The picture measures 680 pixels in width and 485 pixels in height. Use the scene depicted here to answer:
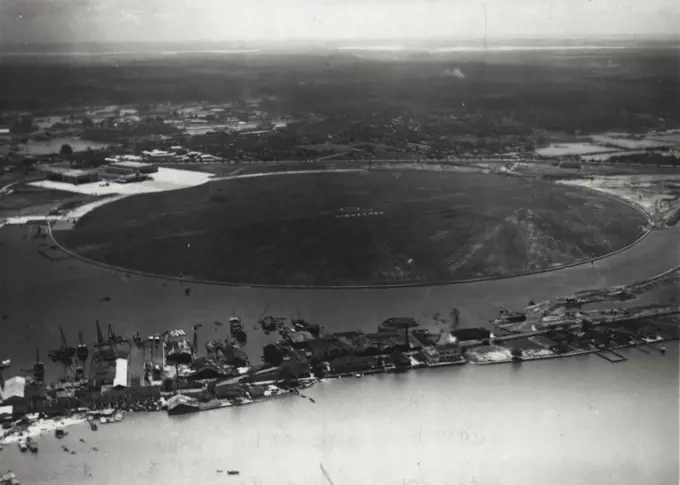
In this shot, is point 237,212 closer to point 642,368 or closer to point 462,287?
point 462,287

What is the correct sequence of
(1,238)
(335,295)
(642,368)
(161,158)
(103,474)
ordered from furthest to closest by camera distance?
(161,158)
(1,238)
(335,295)
(642,368)
(103,474)

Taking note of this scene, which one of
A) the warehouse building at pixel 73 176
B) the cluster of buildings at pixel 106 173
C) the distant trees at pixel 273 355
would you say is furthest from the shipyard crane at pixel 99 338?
the warehouse building at pixel 73 176

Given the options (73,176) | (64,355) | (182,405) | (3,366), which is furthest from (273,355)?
(73,176)

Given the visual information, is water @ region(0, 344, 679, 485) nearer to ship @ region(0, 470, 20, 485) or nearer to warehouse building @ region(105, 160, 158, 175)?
ship @ region(0, 470, 20, 485)

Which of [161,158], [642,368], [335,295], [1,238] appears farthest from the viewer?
[161,158]

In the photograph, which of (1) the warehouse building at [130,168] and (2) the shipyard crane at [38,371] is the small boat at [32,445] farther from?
(1) the warehouse building at [130,168]

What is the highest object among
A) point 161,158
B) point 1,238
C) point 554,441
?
point 161,158

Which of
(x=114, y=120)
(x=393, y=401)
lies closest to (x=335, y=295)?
(x=393, y=401)
